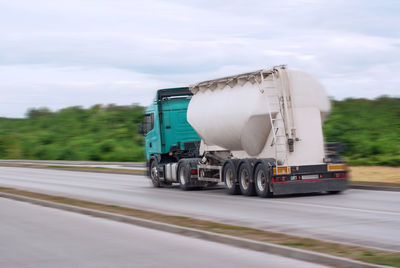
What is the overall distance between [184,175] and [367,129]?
28.4 meters

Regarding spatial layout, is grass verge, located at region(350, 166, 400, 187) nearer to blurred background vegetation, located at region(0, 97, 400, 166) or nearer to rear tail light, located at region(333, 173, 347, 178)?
blurred background vegetation, located at region(0, 97, 400, 166)

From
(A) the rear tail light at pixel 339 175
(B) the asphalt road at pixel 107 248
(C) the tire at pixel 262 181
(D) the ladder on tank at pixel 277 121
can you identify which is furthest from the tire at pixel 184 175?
(B) the asphalt road at pixel 107 248

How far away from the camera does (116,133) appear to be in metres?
83.2

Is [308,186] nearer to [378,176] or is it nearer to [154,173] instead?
[154,173]

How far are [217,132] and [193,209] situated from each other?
554 centimetres

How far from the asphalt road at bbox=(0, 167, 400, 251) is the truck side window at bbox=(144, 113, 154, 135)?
4.24 metres

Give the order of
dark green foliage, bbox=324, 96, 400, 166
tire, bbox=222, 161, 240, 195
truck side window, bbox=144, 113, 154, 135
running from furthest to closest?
dark green foliage, bbox=324, 96, 400, 166
truck side window, bbox=144, 113, 154, 135
tire, bbox=222, 161, 240, 195

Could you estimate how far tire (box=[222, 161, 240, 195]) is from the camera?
66.6ft

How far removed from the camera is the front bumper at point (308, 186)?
1830 centimetres

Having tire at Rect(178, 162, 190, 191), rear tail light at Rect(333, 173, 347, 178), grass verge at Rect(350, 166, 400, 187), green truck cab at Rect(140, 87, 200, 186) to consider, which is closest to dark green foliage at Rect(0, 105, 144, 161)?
grass verge at Rect(350, 166, 400, 187)

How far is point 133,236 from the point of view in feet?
36.2

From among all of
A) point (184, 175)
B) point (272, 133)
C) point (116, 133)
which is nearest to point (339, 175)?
point (272, 133)

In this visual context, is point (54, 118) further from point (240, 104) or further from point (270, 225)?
point (270, 225)

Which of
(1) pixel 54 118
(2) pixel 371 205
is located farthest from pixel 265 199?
(1) pixel 54 118
